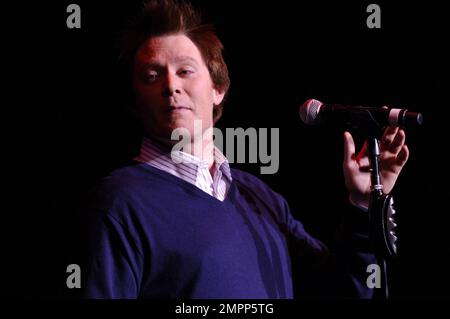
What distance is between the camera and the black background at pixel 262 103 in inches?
91.0

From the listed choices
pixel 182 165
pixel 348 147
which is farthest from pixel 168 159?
pixel 348 147

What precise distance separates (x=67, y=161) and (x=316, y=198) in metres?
1.22

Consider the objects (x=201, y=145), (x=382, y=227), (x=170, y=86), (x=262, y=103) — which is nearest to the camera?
(x=382, y=227)

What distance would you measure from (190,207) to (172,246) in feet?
0.51

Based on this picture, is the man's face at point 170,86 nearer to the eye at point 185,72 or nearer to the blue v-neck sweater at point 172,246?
the eye at point 185,72

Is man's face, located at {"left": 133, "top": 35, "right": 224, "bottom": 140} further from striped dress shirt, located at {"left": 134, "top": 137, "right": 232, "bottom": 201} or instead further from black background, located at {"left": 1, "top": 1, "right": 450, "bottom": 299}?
black background, located at {"left": 1, "top": 1, "right": 450, "bottom": 299}

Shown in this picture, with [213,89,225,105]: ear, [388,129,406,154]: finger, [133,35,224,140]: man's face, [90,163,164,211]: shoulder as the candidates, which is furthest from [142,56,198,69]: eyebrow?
[388,129,406,154]: finger

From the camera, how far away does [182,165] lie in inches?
78.9

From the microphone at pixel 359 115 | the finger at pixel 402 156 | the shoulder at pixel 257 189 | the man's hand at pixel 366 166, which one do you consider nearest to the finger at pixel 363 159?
the man's hand at pixel 366 166

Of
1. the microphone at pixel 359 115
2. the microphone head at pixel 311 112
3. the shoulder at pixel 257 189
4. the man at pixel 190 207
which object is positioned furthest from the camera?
the shoulder at pixel 257 189

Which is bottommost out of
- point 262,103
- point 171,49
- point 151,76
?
point 262,103

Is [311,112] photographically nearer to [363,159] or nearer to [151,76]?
[363,159]

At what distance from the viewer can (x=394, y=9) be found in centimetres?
271

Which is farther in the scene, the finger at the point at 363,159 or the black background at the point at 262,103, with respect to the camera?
the black background at the point at 262,103
